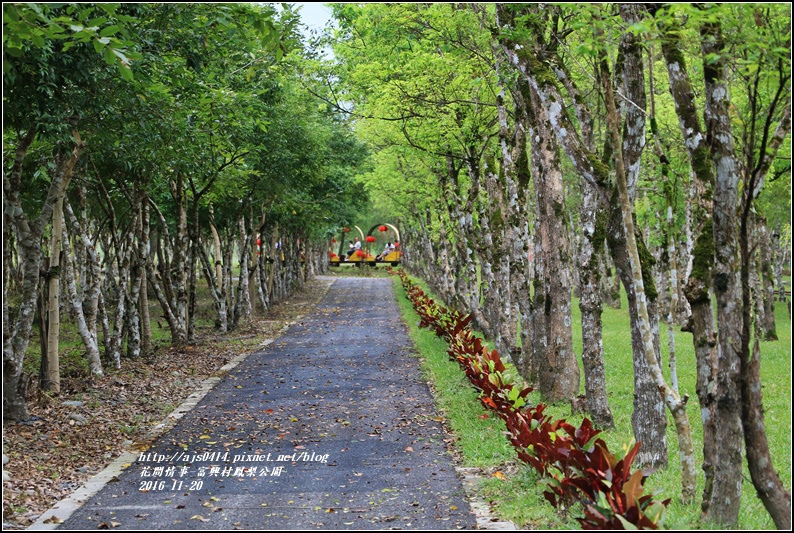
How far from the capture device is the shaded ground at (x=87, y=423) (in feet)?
24.2

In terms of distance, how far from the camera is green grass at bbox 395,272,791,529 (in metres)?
6.39

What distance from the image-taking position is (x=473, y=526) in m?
6.30

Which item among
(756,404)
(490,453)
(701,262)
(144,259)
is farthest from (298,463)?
(144,259)

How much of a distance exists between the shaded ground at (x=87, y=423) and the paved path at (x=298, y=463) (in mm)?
433

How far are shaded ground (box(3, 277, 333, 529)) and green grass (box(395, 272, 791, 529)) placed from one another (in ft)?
12.6

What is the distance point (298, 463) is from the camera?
27.9 ft

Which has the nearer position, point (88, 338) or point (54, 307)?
point (54, 307)

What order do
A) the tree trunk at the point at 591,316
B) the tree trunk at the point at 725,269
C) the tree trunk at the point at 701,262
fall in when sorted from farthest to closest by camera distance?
the tree trunk at the point at 591,316
the tree trunk at the point at 701,262
the tree trunk at the point at 725,269

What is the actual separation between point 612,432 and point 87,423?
6.49m

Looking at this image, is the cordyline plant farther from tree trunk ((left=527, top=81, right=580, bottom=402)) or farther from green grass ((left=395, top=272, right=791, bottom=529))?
tree trunk ((left=527, top=81, right=580, bottom=402))

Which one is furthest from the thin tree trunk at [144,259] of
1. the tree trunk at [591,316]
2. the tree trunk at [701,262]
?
the tree trunk at [701,262]

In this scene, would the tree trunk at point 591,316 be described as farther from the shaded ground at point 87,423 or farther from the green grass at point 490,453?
the shaded ground at point 87,423

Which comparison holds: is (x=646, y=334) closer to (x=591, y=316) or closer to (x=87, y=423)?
(x=591, y=316)

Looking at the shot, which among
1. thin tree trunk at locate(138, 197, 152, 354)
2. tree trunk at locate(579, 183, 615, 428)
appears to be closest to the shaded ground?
thin tree trunk at locate(138, 197, 152, 354)
